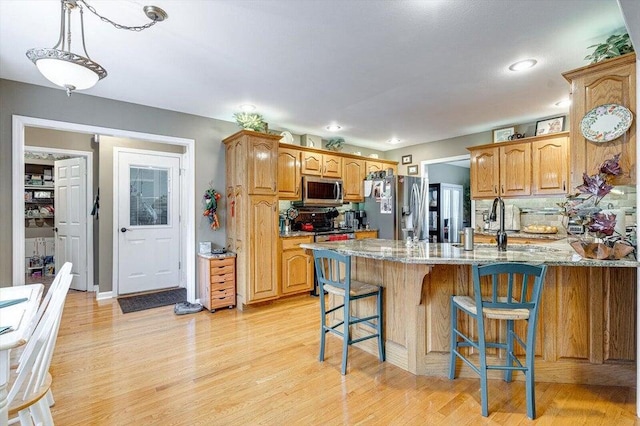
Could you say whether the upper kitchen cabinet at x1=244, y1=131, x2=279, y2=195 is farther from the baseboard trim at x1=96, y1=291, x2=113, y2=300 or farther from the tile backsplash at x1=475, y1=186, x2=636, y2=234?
the tile backsplash at x1=475, y1=186, x2=636, y2=234

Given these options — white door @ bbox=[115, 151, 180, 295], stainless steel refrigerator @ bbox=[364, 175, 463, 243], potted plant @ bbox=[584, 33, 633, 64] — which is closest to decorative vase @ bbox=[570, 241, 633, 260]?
potted plant @ bbox=[584, 33, 633, 64]

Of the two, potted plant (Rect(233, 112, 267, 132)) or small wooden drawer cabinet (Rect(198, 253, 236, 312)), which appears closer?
small wooden drawer cabinet (Rect(198, 253, 236, 312))

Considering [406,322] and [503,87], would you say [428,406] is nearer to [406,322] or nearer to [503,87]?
[406,322]

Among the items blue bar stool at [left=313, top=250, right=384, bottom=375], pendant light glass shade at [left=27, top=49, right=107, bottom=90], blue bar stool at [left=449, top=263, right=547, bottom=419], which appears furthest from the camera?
blue bar stool at [left=313, top=250, right=384, bottom=375]

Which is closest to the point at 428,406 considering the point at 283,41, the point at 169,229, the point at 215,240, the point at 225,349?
the point at 225,349

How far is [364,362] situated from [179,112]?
3650 millimetres

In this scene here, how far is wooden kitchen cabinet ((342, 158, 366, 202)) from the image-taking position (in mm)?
5395

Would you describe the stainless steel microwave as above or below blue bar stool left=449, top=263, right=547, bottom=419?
above

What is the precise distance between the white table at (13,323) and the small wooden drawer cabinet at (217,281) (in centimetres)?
189

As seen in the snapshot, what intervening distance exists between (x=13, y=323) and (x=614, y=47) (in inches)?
159

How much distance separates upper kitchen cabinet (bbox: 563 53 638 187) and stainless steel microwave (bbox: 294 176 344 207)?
3177mm

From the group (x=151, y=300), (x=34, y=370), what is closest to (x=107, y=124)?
(x=151, y=300)

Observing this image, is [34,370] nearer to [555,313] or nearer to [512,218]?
[555,313]

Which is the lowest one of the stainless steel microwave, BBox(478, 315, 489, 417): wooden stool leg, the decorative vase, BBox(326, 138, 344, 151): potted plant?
BBox(478, 315, 489, 417): wooden stool leg
